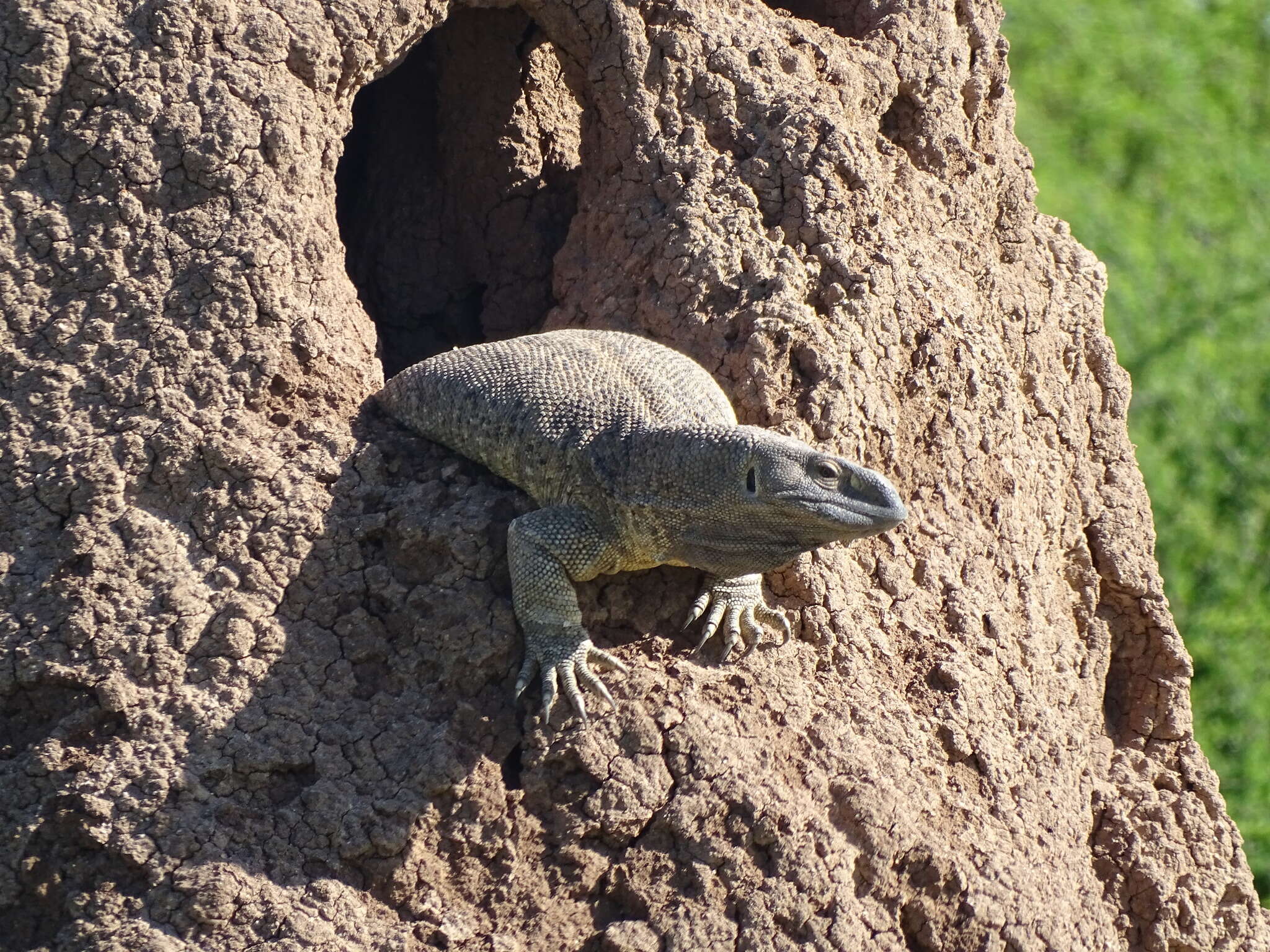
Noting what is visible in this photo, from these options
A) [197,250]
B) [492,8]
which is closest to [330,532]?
[197,250]

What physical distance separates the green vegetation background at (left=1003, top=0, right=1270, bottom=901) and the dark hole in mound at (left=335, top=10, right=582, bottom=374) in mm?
7345

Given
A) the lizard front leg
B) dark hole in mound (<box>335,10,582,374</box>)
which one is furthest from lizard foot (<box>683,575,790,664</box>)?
dark hole in mound (<box>335,10,582,374</box>)

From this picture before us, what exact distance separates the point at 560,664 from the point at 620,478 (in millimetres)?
590

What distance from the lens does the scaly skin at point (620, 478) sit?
14.9 ft

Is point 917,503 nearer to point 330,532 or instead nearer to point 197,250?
point 330,532

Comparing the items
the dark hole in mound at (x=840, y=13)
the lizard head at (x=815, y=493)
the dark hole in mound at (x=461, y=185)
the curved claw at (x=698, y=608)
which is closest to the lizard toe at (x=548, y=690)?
the curved claw at (x=698, y=608)

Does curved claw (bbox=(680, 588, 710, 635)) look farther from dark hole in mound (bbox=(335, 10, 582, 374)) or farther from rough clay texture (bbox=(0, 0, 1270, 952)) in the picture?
dark hole in mound (bbox=(335, 10, 582, 374))

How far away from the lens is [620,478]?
4.79m

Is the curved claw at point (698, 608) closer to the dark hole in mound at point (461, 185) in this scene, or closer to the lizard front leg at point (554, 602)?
the lizard front leg at point (554, 602)

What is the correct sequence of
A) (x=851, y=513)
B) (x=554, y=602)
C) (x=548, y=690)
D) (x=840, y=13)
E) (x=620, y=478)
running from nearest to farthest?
(x=851, y=513), (x=548, y=690), (x=554, y=602), (x=620, y=478), (x=840, y=13)

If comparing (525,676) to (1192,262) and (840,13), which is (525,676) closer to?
(840,13)

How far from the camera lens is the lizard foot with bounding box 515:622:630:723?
4.58 metres

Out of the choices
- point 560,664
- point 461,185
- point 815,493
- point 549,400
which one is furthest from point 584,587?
point 461,185

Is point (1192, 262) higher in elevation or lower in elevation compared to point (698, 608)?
higher
